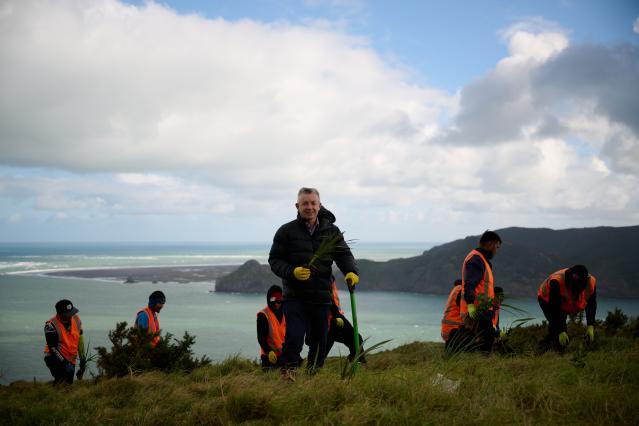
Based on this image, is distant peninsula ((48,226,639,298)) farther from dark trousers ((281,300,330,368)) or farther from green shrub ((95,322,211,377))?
dark trousers ((281,300,330,368))

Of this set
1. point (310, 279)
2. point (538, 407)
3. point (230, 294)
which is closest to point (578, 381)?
point (538, 407)

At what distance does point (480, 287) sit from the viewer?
5945 millimetres

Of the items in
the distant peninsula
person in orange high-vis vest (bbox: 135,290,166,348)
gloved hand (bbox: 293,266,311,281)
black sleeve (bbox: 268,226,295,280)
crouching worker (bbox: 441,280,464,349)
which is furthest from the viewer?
the distant peninsula

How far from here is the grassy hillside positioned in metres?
3.20

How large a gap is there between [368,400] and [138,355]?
14.3ft

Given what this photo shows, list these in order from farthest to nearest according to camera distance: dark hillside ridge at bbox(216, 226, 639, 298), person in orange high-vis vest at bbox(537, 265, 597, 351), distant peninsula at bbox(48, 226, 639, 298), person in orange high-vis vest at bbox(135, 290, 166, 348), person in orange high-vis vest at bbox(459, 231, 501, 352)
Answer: distant peninsula at bbox(48, 226, 639, 298) → dark hillside ridge at bbox(216, 226, 639, 298) → person in orange high-vis vest at bbox(135, 290, 166, 348) → person in orange high-vis vest at bbox(537, 265, 597, 351) → person in orange high-vis vest at bbox(459, 231, 501, 352)

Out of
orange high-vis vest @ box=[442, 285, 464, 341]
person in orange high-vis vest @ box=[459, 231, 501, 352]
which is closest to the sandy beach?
orange high-vis vest @ box=[442, 285, 464, 341]

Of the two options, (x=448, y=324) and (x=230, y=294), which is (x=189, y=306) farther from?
(x=448, y=324)

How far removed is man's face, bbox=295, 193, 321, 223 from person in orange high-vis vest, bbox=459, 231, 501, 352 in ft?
7.63

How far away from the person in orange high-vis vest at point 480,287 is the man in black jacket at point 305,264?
192 centimetres

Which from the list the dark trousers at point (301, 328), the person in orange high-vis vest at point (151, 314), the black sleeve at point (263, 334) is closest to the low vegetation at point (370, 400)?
the dark trousers at point (301, 328)

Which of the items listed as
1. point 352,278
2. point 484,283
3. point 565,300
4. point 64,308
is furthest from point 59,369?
point 565,300

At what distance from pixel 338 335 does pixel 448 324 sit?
5.11ft

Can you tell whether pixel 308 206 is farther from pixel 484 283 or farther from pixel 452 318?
pixel 452 318
